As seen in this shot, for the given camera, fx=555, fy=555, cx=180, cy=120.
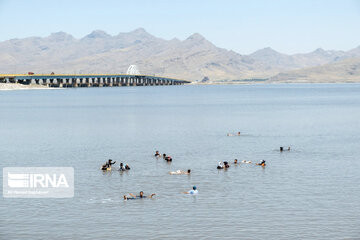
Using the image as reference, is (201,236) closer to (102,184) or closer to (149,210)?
(149,210)

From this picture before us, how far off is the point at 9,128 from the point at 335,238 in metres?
89.5

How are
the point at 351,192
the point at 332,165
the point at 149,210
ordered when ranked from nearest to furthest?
1. the point at 149,210
2. the point at 351,192
3. the point at 332,165

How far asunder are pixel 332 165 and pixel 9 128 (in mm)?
72815

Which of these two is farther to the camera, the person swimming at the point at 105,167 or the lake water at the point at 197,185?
the person swimming at the point at 105,167

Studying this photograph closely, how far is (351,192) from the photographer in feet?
166

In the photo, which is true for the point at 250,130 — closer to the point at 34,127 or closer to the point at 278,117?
the point at 278,117

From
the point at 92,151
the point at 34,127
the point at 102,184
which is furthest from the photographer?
the point at 34,127

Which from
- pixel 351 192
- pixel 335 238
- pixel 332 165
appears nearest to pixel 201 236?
pixel 335 238

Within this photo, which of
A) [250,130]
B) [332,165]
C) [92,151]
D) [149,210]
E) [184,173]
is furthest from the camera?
[250,130]

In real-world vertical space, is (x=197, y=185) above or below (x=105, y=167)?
below

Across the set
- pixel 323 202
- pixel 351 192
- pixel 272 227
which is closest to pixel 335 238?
pixel 272 227

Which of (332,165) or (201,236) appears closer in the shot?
(201,236)

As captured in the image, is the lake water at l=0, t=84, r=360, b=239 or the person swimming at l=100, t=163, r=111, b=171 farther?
the person swimming at l=100, t=163, r=111, b=171

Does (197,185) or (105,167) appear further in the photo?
(105,167)
